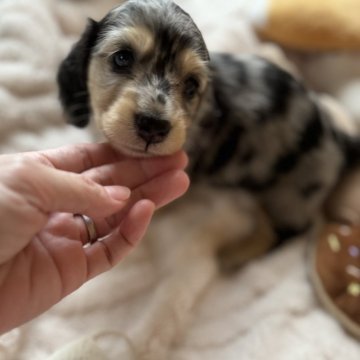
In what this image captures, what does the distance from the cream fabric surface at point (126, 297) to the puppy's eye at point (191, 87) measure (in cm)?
59

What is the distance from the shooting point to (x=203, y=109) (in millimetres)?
2309

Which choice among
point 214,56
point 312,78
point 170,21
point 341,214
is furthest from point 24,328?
point 312,78

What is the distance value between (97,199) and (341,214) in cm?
160

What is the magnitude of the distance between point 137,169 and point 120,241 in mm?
295

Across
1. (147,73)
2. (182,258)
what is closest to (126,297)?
(182,258)

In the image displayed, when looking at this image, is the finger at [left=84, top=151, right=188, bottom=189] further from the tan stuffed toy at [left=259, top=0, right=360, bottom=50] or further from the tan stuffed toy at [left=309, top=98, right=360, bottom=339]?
the tan stuffed toy at [left=259, top=0, right=360, bottom=50]

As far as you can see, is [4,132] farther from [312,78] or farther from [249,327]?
[312,78]

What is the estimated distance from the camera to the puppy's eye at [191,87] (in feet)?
6.16

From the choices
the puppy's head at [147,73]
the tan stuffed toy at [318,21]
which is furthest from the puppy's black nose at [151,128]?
the tan stuffed toy at [318,21]

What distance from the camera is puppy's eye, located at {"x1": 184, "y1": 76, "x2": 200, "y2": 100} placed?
1878 millimetres

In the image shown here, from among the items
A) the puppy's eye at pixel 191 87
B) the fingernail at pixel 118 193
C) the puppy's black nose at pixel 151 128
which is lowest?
the fingernail at pixel 118 193

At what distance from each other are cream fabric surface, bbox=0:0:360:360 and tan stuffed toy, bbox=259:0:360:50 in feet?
1.47

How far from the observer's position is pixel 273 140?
256 centimetres

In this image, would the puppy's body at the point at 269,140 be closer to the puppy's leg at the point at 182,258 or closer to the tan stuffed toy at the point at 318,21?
the puppy's leg at the point at 182,258
